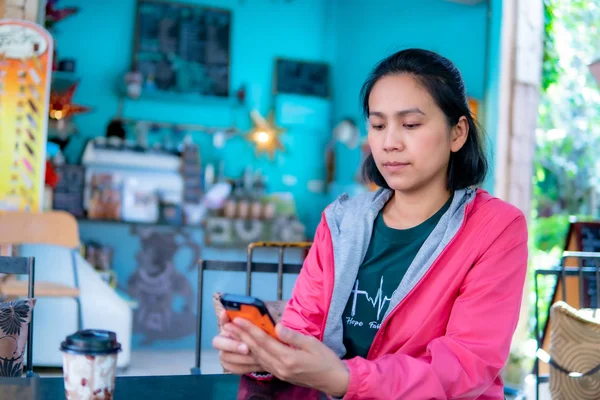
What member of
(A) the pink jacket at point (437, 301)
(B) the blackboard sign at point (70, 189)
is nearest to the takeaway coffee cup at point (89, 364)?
(A) the pink jacket at point (437, 301)

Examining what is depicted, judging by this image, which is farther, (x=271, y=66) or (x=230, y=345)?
(x=271, y=66)

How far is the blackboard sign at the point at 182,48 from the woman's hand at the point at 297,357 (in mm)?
5439

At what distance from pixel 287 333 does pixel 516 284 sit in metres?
0.51

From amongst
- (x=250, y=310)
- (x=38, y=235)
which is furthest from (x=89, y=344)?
(x=38, y=235)

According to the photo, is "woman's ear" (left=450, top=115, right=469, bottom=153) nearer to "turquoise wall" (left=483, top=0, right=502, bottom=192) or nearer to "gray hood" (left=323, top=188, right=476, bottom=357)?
"gray hood" (left=323, top=188, right=476, bottom=357)

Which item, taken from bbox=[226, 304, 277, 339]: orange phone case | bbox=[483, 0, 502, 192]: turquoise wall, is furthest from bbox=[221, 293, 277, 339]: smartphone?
bbox=[483, 0, 502, 192]: turquoise wall

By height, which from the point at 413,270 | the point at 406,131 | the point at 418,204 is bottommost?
the point at 413,270

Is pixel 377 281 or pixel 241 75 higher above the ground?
pixel 241 75

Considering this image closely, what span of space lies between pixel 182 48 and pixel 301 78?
124 cm

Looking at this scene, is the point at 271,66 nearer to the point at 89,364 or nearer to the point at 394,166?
the point at 394,166

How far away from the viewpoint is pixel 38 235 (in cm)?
403

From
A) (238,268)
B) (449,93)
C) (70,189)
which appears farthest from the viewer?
(70,189)

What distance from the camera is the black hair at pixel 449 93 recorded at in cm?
141

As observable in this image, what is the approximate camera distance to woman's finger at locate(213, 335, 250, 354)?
1.08 m
